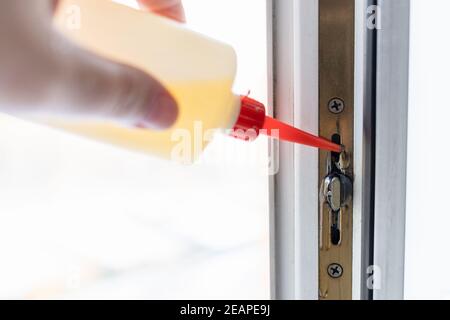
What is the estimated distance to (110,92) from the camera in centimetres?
51

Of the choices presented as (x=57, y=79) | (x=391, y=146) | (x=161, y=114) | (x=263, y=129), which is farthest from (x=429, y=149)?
(x=57, y=79)

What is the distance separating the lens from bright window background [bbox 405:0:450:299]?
495 mm

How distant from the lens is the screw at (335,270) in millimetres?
645

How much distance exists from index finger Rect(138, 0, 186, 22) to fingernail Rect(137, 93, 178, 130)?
4.8 inches

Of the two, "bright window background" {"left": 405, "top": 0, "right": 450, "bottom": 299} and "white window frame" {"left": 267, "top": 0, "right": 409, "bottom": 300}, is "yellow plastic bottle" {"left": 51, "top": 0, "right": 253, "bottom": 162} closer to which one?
"white window frame" {"left": 267, "top": 0, "right": 409, "bottom": 300}

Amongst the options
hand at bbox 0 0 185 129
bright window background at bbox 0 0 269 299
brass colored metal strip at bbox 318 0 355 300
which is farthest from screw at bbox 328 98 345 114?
hand at bbox 0 0 185 129

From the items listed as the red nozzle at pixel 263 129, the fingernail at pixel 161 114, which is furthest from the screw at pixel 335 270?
the fingernail at pixel 161 114

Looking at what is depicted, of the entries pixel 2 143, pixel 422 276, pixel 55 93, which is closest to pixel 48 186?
pixel 2 143

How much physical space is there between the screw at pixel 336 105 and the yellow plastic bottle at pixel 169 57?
5.1 inches

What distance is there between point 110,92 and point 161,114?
0.07m

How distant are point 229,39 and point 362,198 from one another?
12.1 inches

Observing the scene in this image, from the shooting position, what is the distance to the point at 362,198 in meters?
0.59

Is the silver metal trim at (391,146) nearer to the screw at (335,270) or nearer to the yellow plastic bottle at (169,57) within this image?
the screw at (335,270)

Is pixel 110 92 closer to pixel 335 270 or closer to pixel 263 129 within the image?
pixel 263 129
